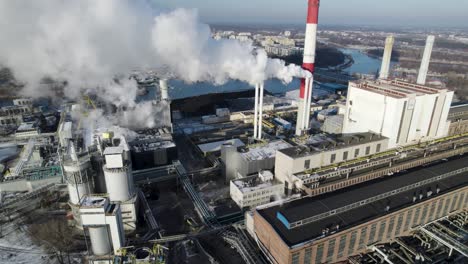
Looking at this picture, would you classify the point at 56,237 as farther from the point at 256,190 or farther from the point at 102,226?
the point at 256,190

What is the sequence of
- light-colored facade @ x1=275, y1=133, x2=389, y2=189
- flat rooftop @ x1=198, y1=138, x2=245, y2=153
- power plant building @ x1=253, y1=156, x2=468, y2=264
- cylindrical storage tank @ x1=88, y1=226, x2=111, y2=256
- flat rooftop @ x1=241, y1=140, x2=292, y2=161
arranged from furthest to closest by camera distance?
1. flat rooftop @ x1=198, y1=138, x2=245, y2=153
2. flat rooftop @ x1=241, y1=140, x2=292, y2=161
3. light-colored facade @ x1=275, y1=133, x2=389, y2=189
4. cylindrical storage tank @ x1=88, y1=226, x2=111, y2=256
5. power plant building @ x1=253, y1=156, x2=468, y2=264

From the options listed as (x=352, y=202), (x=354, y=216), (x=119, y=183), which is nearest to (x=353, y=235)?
(x=354, y=216)

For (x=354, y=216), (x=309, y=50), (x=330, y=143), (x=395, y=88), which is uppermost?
(x=309, y=50)

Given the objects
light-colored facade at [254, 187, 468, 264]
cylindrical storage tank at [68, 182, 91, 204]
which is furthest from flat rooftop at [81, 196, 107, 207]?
light-colored facade at [254, 187, 468, 264]

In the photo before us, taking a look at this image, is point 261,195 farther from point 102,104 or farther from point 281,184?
point 102,104

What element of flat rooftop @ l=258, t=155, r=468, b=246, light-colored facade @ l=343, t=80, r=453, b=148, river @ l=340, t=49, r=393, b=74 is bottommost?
river @ l=340, t=49, r=393, b=74

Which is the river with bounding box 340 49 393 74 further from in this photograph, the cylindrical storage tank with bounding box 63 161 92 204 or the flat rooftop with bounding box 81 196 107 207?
the flat rooftop with bounding box 81 196 107 207

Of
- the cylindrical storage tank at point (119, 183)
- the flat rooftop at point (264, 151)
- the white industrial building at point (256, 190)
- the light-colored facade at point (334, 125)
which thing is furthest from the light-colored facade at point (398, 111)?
the cylindrical storage tank at point (119, 183)
